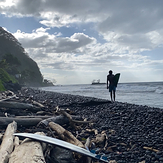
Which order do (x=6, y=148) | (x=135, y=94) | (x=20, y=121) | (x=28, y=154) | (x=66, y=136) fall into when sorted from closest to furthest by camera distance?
1. (x=28, y=154)
2. (x=6, y=148)
3. (x=66, y=136)
4. (x=20, y=121)
5. (x=135, y=94)

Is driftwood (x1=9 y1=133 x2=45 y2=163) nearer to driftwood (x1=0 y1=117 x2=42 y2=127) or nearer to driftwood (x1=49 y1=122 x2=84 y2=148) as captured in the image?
driftwood (x1=49 y1=122 x2=84 y2=148)

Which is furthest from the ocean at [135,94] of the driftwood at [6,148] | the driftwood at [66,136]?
the driftwood at [6,148]

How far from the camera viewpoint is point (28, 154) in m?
2.88

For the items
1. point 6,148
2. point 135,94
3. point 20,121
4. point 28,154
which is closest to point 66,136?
point 6,148

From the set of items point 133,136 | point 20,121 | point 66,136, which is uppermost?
point 20,121

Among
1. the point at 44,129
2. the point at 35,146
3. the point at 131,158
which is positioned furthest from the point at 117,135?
the point at 35,146

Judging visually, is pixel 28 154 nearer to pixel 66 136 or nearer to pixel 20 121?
pixel 66 136

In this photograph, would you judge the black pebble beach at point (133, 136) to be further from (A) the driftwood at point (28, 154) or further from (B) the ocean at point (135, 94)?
(B) the ocean at point (135, 94)

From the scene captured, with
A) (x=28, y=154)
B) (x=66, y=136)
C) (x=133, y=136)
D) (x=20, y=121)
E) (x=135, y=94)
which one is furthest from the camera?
(x=135, y=94)

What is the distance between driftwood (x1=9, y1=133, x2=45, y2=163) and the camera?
2.73 m

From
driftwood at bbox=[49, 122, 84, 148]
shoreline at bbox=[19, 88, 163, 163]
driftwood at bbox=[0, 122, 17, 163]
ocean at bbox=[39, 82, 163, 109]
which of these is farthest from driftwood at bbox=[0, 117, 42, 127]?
ocean at bbox=[39, 82, 163, 109]

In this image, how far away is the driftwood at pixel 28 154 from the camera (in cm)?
273

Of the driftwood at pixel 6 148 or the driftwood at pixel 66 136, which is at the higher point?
the driftwood at pixel 6 148

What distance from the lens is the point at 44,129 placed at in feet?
17.6
